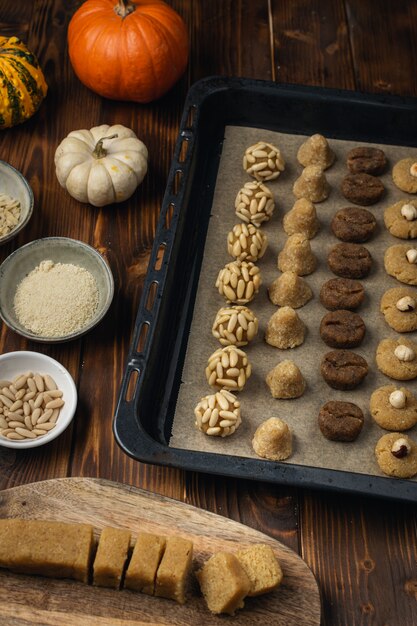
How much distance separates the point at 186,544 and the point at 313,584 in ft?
1.10

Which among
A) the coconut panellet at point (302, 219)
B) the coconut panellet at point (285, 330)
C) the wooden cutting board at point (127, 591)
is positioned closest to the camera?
the wooden cutting board at point (127, 591)

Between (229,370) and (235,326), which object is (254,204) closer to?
(235,326)

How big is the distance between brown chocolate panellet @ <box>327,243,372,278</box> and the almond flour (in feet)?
2.46

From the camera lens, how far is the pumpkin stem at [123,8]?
3.03 meters

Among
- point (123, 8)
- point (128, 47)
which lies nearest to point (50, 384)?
point (128, 47)

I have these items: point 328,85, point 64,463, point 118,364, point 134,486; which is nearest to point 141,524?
point 134,486

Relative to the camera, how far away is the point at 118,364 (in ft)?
8.64

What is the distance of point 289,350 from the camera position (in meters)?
2.57

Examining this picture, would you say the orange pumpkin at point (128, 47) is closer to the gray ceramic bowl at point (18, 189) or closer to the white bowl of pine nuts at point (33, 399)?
the gray ceramic bowl at point (18, 189)

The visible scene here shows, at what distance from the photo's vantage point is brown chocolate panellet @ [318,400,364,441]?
7.75 ft

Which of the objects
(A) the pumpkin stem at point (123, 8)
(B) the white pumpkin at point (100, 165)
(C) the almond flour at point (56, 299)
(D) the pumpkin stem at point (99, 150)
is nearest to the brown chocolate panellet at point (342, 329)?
(C) the almond flour at point (56, 299)

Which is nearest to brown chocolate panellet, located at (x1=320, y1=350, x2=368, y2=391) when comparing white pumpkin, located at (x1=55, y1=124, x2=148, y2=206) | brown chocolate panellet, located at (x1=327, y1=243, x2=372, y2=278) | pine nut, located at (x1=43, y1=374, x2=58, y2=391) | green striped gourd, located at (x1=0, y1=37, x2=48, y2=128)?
brown chocolate panellet, located at (x1=327, y1=243, x2=372, y2=278)

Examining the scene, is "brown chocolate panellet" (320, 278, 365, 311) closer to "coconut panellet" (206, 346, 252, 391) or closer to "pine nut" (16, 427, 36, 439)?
"coconut panellet" (206, 346, 252, 391)

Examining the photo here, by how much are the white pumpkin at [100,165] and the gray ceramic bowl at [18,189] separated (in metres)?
0.12
